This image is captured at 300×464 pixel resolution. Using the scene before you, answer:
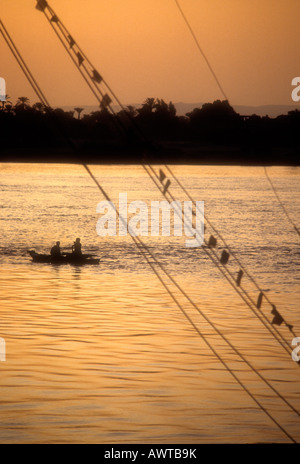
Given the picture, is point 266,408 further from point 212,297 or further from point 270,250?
point 270,250

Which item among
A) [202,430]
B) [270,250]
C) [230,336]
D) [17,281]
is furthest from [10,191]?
[202,430]

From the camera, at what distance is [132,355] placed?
29188mm

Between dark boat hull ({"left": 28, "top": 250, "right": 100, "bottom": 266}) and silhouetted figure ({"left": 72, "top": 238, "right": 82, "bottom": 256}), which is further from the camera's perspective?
dark boat hull ({"left": 28, "top": 250, "right": 100, "bottom": 266})

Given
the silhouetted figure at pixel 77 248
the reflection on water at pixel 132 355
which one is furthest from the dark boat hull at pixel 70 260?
the reflection on water at pixel 132 355

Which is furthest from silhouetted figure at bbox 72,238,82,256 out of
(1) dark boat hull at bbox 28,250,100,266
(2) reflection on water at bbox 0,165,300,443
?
(2) reflection on water at bbox 0,165,300,443

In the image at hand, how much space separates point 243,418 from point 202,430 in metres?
1.71

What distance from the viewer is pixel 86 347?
3045 cm

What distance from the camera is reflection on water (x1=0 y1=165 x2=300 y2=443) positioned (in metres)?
22.0

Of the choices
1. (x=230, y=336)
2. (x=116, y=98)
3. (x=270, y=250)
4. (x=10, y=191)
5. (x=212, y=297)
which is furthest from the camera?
(x=10, y=191)

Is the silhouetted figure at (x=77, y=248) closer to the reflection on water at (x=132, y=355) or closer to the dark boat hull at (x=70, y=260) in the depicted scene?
the dark boat hull at (x=70, y=260)

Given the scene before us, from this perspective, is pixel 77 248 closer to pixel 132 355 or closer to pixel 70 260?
pixel 70 260

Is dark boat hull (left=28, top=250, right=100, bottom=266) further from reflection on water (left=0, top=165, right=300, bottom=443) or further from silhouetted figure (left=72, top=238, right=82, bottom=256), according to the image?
reflection on water (left=0, top=165, right=300, bottom=443)

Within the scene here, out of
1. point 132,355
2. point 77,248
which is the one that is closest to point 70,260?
point 77,248
